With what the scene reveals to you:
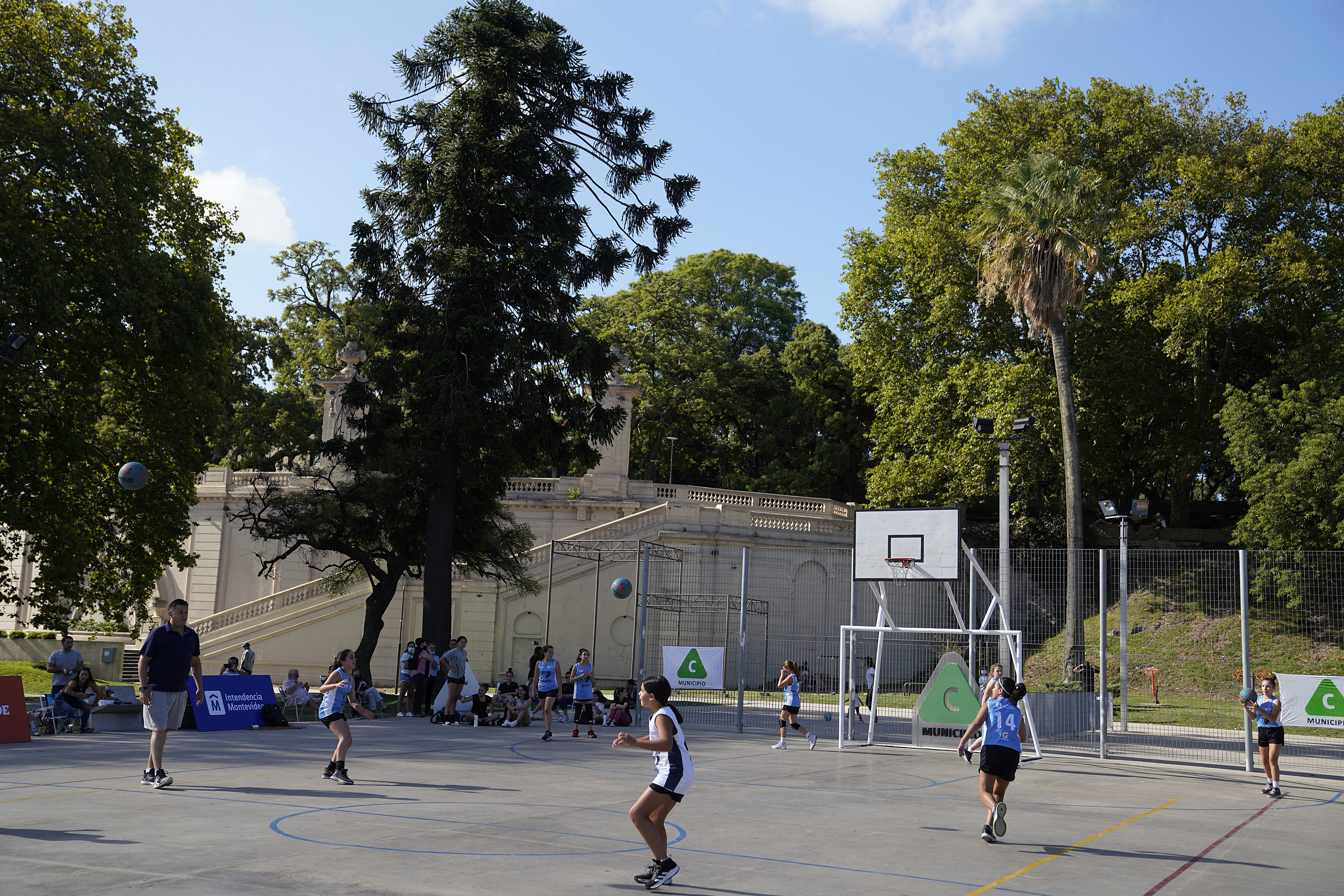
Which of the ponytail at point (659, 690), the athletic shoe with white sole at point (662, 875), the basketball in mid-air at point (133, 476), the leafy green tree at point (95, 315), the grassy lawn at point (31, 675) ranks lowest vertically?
the grassy lawn at point (31, 675)

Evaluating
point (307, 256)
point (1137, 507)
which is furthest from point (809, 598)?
point (307, 256)

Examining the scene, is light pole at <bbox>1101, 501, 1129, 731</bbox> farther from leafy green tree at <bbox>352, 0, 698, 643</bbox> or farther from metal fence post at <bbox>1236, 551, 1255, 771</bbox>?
leafy green tree at <bbox>352, 0, 698, 643</bbox>

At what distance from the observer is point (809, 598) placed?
37219 millimetres

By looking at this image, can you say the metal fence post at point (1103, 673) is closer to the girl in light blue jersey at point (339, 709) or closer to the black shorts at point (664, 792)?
the girl in light blue jersey at point (339, 709)

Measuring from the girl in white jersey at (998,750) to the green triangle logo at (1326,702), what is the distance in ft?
30.1

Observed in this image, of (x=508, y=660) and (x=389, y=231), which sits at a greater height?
(x=389, y=231)

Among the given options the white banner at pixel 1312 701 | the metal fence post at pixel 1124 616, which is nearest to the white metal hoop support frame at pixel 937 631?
the metal fence post at pixel 1124 616

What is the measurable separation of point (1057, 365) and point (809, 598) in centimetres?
1137

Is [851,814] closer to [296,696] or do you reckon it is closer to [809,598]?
[296,696]

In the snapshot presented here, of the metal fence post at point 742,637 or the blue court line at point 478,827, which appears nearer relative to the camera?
the blue court line at point 478,827

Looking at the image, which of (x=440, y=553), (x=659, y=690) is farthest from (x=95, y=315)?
(x=659, y=690)

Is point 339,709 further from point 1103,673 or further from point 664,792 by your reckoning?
point 1103,673

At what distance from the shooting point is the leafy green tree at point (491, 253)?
86.3 ft

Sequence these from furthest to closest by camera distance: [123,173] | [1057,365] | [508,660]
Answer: [508,660]
[1057,365]
[123,173]
